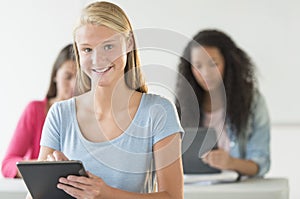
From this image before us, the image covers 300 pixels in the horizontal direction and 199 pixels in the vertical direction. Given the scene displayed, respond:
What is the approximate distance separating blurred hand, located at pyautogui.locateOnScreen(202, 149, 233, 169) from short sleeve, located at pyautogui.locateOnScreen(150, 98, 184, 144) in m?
1.14

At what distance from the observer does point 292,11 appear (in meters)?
4.01

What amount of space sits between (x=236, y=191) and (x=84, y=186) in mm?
1063

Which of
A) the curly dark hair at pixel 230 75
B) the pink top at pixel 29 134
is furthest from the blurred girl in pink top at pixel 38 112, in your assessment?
the curly dark hair at pixel 230 75

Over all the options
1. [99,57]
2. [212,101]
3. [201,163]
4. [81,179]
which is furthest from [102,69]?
[212,101]

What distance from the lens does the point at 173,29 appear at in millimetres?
4148

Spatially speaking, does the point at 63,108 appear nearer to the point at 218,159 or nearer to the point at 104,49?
the point at 104,49

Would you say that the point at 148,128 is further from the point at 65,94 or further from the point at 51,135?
the point at 65,94

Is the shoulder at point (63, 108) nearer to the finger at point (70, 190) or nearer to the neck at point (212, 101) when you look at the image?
the finger at point (70, 190)

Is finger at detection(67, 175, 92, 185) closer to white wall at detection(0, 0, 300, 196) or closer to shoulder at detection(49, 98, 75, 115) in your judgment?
shoulder at detection(49, 98, 75, 115)

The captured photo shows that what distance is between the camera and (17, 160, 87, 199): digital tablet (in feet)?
5.23

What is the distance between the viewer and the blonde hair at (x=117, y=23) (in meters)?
1.66

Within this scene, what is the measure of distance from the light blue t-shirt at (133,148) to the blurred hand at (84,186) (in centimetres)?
10

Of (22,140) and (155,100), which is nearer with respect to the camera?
(155,100)

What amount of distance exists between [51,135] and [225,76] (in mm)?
1681
